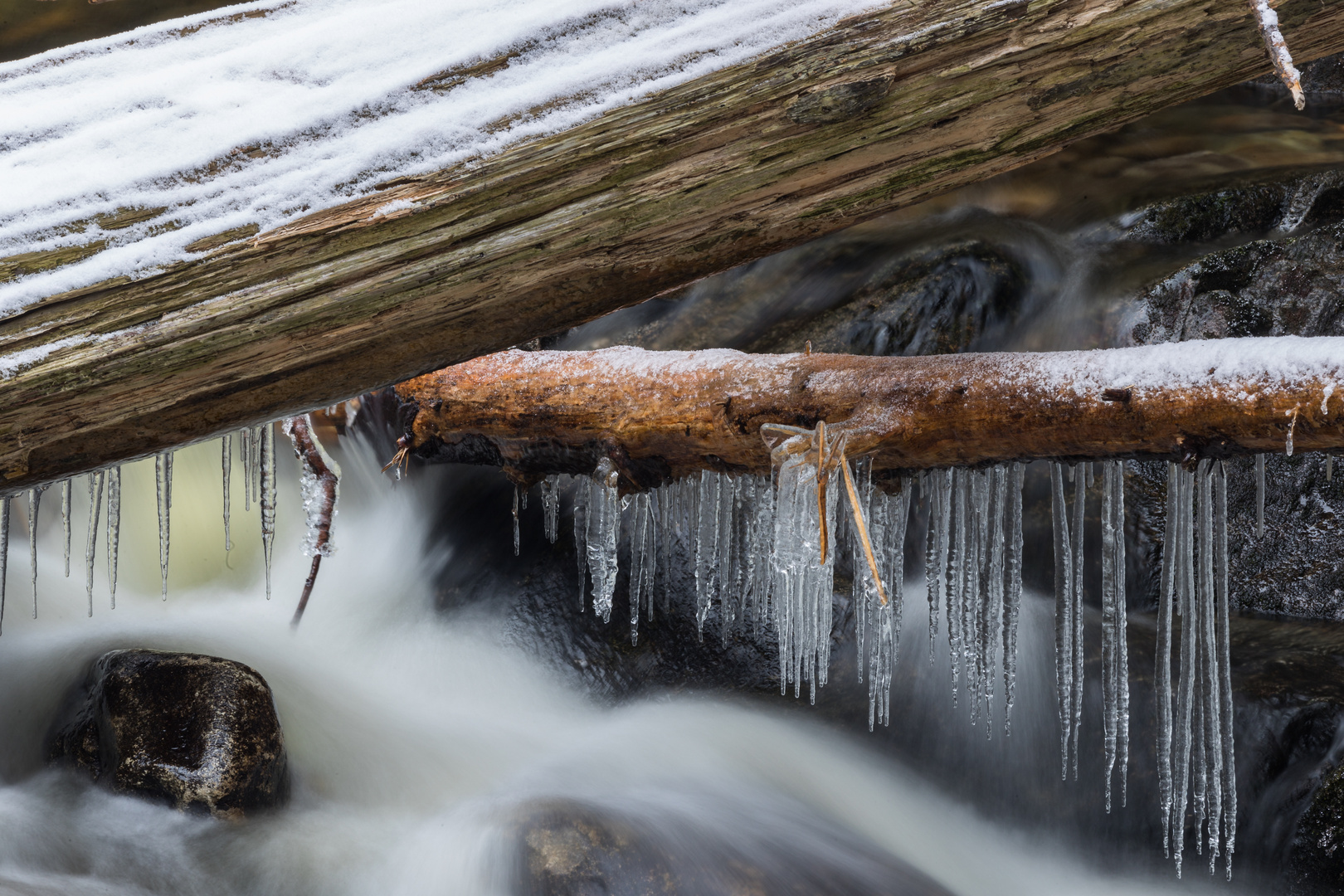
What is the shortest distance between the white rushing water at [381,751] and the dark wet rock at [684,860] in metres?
0.03

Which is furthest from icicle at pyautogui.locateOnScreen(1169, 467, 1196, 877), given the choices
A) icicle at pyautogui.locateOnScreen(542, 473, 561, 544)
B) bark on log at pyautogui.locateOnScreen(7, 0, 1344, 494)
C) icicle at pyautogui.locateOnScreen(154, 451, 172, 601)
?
icicle at pyautogui.locateOnScreen(154, 451, 172, 601)

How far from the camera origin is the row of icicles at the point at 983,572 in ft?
8.40

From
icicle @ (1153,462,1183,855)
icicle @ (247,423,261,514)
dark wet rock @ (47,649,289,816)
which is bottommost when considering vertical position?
dark wet rock @ (47,649,289,816)

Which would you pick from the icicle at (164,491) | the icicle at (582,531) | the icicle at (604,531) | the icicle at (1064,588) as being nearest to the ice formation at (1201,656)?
the icicle at (1064,588)

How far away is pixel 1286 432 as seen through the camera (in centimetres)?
192

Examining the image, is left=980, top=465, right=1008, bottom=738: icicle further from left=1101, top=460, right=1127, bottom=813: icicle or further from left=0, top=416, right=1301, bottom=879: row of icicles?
left=1101, top=460, right=1127, bottom=813: icicle

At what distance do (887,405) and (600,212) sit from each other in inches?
38.1

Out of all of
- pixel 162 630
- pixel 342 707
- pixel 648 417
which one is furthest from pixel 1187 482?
pixel 162 630

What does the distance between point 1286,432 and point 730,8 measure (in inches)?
61.4

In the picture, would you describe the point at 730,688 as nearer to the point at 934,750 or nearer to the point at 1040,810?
the point at 934,750

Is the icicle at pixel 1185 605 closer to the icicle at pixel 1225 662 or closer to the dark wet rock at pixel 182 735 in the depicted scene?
the icicle at pixel 1225 662

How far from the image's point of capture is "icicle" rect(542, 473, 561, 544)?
13.1 ft

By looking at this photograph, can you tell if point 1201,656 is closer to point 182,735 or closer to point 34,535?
point 182,735

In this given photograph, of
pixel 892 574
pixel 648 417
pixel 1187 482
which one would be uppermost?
pixel 648 417
